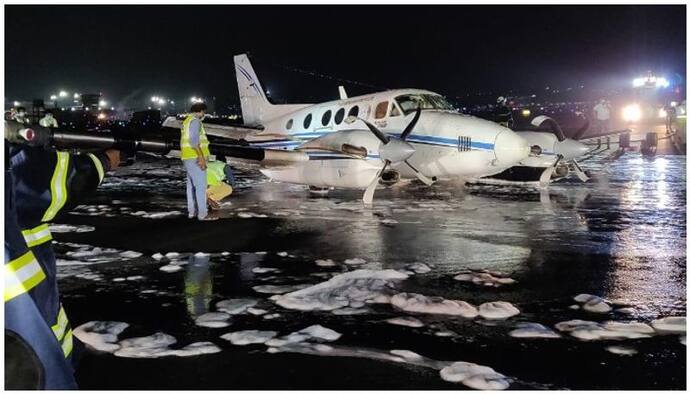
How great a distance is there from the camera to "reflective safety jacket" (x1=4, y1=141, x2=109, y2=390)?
2471 mm

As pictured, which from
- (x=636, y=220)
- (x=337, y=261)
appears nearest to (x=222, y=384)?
(x=337, y=261)

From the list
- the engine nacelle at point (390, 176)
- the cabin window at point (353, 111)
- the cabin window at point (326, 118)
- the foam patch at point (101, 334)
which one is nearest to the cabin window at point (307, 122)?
the cabin window at point (326, 118)

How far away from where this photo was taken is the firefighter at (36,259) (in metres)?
2.47

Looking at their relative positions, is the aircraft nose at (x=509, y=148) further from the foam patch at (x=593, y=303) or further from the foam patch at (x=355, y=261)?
the foam patch at (x=593, y=303)

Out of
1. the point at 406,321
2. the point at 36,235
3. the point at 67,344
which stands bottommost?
the point at 406,321

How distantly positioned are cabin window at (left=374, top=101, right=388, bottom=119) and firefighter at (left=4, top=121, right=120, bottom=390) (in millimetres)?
10793

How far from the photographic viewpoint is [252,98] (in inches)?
820

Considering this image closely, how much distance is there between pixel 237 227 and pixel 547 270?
204 inches

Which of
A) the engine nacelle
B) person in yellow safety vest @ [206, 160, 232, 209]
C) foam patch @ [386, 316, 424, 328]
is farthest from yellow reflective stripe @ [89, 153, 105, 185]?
the engine nacelle

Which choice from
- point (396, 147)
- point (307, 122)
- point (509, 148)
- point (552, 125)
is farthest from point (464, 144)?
point (307, 122)

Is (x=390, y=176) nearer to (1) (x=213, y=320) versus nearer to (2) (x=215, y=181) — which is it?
(2) (x=215, y=181)

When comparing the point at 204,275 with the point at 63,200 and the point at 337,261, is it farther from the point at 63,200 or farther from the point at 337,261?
the point at 63,200

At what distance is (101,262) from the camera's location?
7.54m

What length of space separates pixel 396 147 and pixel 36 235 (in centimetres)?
960
